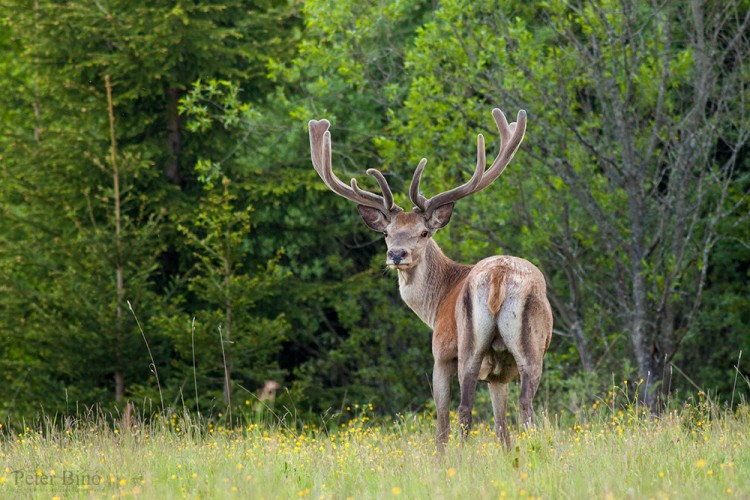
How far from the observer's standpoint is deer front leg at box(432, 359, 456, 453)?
7.03 metres

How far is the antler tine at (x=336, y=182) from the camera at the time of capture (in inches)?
312

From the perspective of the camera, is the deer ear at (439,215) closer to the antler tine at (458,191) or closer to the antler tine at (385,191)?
the antler tine at (458,191)

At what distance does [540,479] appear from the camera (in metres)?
4.95

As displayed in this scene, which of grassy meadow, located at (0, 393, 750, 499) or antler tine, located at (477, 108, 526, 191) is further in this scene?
antler tine, located at (477, 108, 526, 191)

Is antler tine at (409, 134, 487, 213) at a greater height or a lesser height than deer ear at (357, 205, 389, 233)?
greater

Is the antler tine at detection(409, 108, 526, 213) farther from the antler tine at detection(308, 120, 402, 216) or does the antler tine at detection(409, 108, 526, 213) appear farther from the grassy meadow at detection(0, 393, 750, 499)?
the grassy meadow at detection(0, 393, 750, 499)

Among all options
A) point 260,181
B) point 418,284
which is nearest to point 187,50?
point 260,181

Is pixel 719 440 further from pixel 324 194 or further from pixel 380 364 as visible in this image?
pixel 380 364

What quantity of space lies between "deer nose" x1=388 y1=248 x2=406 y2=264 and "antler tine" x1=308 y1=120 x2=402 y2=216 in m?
0.34

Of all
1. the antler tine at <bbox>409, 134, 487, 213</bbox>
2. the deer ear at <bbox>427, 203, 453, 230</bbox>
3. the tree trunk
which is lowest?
the tree trunk

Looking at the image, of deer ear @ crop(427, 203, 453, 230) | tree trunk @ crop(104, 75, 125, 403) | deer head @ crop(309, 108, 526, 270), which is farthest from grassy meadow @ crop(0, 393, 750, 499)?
tree trunk @ crop(104, 75, 125, 403)

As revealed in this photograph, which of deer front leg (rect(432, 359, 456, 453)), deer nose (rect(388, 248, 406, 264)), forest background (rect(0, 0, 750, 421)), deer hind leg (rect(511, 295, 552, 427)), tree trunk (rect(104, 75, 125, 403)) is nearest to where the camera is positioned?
deer hind leg (rect(511, 295, 552, 427))

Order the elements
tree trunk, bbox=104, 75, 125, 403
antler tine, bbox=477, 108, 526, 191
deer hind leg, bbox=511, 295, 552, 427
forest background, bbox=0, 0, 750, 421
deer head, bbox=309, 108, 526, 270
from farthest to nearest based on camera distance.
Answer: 1. tree trunk, bbox=104, 75, 125, 403
2. forest background, bbox=0, 0, 750, 421
3. antler tine, bbox=477, 108, 526, 191
4. deer head, bbox=309, 108, 526, 270
5. deer hind leg, bbox=511, 295, 552, 427

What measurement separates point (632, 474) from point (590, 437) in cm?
109
